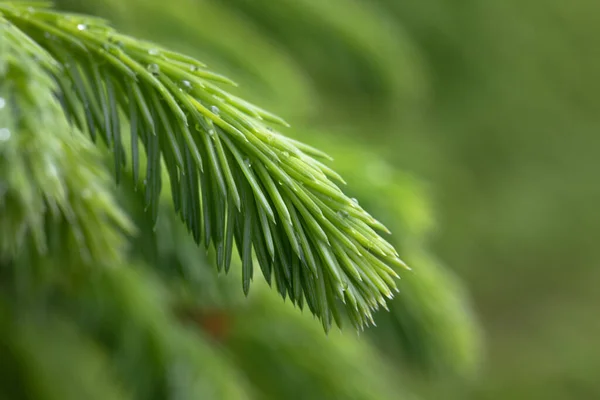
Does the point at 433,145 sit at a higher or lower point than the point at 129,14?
higher

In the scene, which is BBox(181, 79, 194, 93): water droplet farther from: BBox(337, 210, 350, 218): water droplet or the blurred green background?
the blurred green background

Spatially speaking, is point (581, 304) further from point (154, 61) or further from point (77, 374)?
point (154, 61)

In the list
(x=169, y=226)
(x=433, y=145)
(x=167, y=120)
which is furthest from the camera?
(x=433, y=145)

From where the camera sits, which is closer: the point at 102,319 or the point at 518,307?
the point at 102,319

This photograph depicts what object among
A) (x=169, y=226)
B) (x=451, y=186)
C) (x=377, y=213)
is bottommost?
(x=169, y=226)

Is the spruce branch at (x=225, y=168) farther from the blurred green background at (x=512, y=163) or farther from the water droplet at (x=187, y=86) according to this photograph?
the blurred green background at (x=512, y=163)

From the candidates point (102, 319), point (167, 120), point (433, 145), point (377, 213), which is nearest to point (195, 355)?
point (102, 319)

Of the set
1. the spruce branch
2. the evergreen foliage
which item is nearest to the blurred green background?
the evergreen foliage

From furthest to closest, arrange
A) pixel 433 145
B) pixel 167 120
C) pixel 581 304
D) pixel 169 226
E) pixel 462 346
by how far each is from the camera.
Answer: pixel 581 304
pixel 433 145
pixel 462 346
pixel 169 226
pixel 167 120
